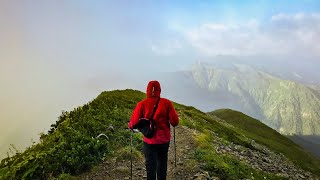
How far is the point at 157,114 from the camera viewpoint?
39.2ft

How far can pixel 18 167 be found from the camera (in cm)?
1414

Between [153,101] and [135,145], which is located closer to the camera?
[153,101]

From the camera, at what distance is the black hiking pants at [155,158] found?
12.0 metres

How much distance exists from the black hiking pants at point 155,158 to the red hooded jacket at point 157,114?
7.7 inches

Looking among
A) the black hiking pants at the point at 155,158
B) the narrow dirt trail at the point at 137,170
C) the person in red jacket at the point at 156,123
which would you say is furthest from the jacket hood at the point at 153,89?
the narrow dirt trail at the point at 137,170

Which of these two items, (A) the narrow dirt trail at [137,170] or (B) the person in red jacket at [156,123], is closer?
(B) the person in red jacket at [156,123]

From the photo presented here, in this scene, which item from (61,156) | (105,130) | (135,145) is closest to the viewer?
(61,156)

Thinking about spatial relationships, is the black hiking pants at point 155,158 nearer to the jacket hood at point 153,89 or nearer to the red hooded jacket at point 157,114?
the red hooded jacket at point 157,114

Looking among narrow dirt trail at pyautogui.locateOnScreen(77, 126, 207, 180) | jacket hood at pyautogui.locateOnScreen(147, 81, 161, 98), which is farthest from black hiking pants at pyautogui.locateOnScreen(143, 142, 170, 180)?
narrow dirt trail at pyautogui.locateOnScreen(77, 126, 207, 180)

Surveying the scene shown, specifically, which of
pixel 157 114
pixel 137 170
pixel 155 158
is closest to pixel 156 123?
pixel 157 114

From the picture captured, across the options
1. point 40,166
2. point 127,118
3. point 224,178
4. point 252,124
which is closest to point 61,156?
point 40,166

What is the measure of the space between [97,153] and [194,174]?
514cm

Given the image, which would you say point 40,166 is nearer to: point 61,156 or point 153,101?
point 61,156

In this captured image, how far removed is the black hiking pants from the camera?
1200 centimetres
